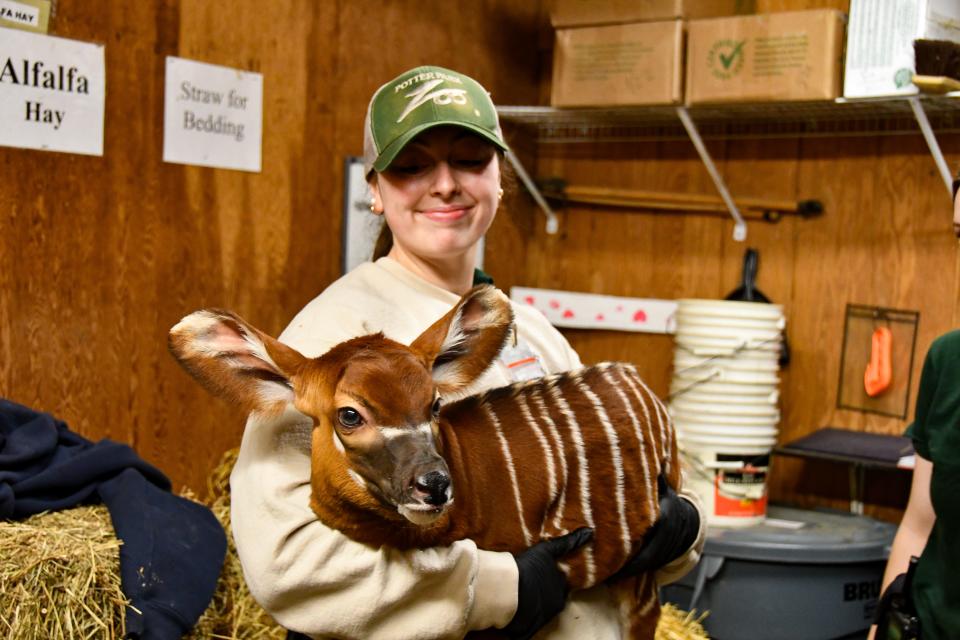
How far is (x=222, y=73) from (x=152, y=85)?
25 centimetres

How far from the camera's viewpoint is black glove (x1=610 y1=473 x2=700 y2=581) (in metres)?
1.66

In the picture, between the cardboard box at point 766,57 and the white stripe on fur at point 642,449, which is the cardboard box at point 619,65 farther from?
the white stripe on fur at point 642,449

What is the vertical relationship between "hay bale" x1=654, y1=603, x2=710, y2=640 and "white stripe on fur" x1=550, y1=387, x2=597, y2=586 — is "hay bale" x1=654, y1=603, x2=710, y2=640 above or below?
below

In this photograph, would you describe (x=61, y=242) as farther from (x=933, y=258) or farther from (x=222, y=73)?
(x=933, y=258)

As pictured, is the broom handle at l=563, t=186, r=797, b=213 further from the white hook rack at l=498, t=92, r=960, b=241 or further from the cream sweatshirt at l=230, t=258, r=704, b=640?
the cream sweatshirt at l=230, t=258, r=704, b=640

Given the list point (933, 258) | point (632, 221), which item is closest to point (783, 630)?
point (933, 258)

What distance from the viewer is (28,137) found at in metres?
2.57

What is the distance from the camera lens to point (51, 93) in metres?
2.60

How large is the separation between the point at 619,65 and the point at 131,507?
2.34m

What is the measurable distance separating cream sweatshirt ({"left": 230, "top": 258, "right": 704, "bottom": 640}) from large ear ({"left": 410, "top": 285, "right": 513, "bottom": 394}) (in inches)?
5.0

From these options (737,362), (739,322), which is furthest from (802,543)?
(739,322)

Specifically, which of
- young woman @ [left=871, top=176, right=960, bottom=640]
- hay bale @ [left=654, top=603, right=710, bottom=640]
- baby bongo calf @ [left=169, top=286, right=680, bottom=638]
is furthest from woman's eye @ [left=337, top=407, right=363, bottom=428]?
hay bale @ [left=654, top=603, right=710, bottom=640]

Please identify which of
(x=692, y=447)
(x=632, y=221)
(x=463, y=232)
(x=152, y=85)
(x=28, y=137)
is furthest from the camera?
(x=632, y=221)

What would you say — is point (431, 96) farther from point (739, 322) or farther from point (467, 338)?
point (739, 322)
